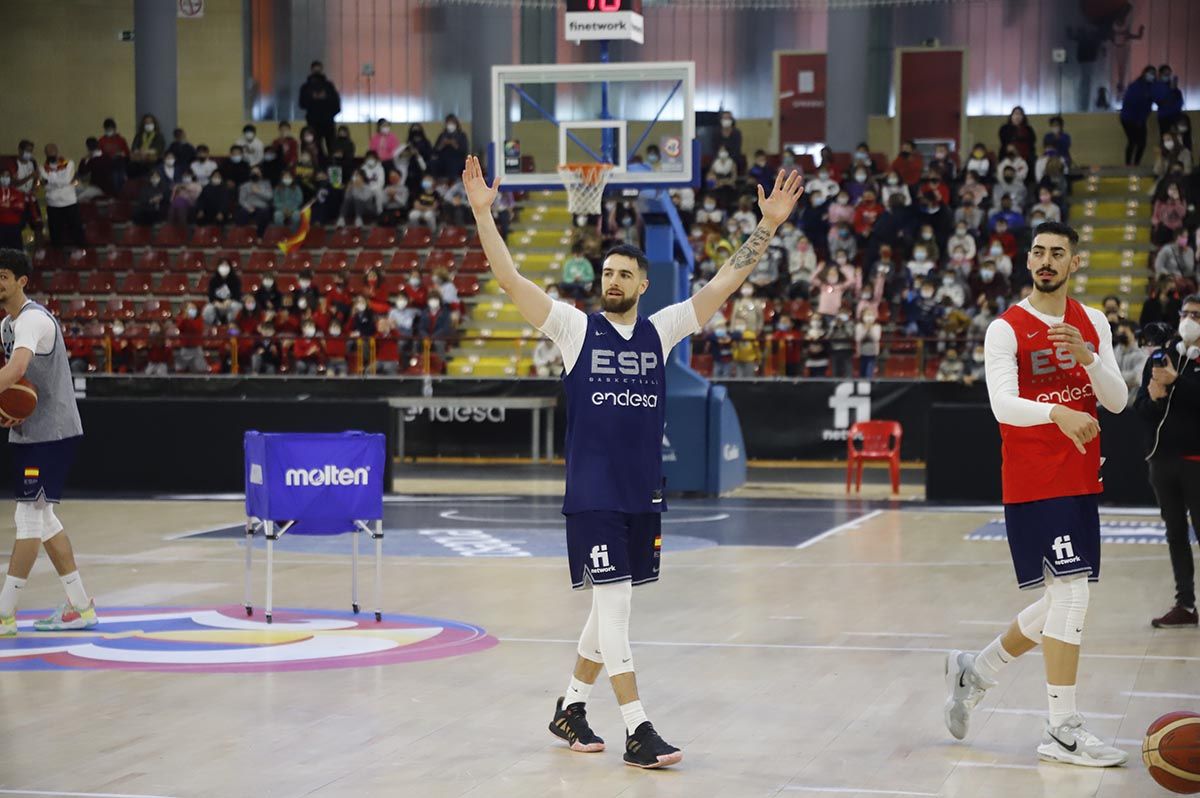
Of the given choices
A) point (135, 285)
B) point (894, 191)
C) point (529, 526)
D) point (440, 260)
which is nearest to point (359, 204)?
point (440, 260)

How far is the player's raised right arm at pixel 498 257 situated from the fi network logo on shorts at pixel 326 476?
3.48m

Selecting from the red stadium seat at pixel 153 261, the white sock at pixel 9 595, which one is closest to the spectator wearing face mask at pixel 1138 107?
the red stadium seat at pixel 153 261

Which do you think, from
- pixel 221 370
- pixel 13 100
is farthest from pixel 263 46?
pixel 221 370

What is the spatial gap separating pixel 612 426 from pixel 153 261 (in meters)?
25.1

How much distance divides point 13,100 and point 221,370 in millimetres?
14724

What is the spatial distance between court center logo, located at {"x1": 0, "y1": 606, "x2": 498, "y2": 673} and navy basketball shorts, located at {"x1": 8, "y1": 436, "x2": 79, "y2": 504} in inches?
34.0

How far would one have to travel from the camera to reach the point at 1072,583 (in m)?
6.96

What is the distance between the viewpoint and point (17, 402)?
31.2ft

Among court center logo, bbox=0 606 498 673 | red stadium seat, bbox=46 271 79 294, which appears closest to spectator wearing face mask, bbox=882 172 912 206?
red stadium seat, bbox=46 271 79 294

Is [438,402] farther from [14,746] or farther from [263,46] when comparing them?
[14,746]

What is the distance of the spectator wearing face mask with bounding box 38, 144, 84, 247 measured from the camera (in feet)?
101

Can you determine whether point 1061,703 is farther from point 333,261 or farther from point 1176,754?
point 333,261

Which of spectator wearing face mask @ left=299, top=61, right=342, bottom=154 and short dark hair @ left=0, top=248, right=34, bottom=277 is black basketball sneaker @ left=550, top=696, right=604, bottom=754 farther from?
spectator wearing face mask @ left=299, top=61, right=342, bottom=154

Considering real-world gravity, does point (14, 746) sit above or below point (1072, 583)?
below
